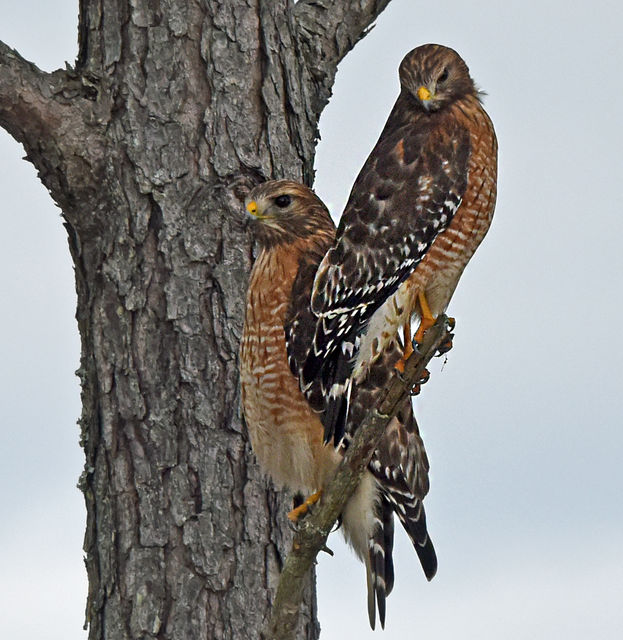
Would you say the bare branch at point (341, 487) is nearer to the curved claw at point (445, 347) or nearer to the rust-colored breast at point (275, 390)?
the curved claw at point (445, 347)

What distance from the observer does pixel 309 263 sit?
5539mm

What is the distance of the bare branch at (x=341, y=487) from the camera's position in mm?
4590

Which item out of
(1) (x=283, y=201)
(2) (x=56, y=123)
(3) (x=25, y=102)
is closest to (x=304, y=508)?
(1) (x=283, y=201)

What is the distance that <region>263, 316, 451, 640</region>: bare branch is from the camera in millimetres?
4590

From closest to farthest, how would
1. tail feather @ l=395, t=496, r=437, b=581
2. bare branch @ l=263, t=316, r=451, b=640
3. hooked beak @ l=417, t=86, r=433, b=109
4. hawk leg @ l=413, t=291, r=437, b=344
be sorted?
bare branch @ l=263, t=316, r=451, b=640 < hawk leg @ l=413, t=291, r=437, b=344 < hooked beak @ l=417, t=86, r=433, b=109 < tail feather @ l=395, t=496, r=437, b=581

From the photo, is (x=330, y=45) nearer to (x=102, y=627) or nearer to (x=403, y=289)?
(x=403, y=289)

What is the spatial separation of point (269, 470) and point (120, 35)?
6.92 ft

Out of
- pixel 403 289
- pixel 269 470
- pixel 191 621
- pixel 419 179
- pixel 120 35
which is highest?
pixel 120 35

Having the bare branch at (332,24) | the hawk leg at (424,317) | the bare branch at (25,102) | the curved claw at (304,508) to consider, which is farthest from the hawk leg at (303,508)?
the bare branch at (332,24)

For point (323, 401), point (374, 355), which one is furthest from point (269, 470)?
point (374, 355)

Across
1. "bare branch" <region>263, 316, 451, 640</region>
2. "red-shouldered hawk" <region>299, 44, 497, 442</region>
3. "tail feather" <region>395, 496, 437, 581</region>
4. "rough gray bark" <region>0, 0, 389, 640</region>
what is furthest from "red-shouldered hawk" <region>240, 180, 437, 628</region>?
"bare branch" <region>263, 316, 451, 640</region>

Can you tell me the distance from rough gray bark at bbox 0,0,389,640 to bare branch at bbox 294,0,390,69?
1.16 feet

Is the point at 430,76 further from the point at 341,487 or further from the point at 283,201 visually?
the point at 341,487

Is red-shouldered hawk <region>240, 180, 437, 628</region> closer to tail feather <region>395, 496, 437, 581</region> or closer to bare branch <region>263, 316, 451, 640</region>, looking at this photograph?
tail feather <region>395, 496, 437, 581</region>
